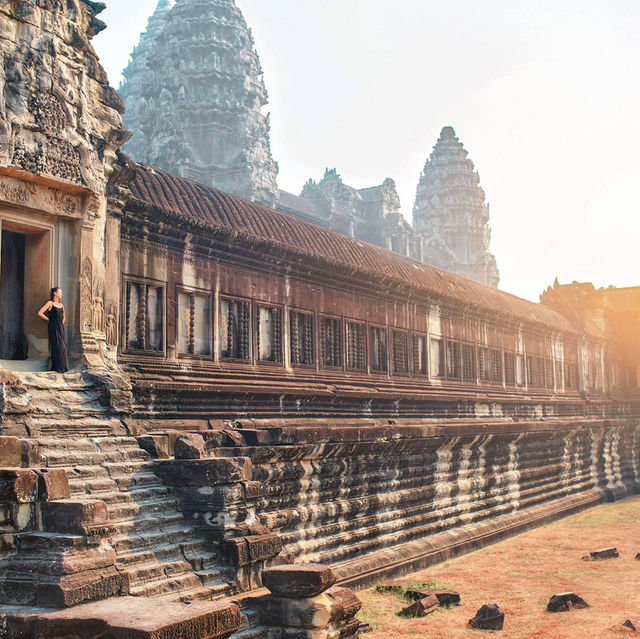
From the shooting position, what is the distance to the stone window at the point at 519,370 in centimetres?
2128

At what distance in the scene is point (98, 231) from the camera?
29.2 ft

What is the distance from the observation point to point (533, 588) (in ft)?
36.6

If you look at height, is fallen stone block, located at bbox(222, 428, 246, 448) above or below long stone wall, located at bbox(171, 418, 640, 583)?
above

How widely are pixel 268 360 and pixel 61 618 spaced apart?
6.88 metres

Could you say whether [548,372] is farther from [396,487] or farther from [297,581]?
[297,581]

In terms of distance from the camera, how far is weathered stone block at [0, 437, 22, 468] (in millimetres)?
6105

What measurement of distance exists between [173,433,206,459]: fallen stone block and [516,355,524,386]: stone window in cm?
1485

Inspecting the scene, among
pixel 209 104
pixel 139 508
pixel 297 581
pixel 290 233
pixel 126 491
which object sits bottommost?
pixel 297 581

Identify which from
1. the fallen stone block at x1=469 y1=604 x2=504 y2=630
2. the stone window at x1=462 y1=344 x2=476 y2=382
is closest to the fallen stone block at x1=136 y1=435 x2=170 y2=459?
the fallen stone block at x1=469 y1=604 x2=504 y2=630

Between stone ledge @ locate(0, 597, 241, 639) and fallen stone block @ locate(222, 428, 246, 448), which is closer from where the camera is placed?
stone ledge @ locate(0, 597, 241, 639)

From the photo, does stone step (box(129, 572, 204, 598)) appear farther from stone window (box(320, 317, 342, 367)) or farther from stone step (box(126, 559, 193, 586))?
stone window (box(320, 317, 342, 367))

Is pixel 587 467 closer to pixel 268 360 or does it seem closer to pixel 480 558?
pixel 480 558

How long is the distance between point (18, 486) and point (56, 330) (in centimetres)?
267

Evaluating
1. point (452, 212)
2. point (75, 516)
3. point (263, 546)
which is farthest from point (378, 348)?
point (452, 212)
